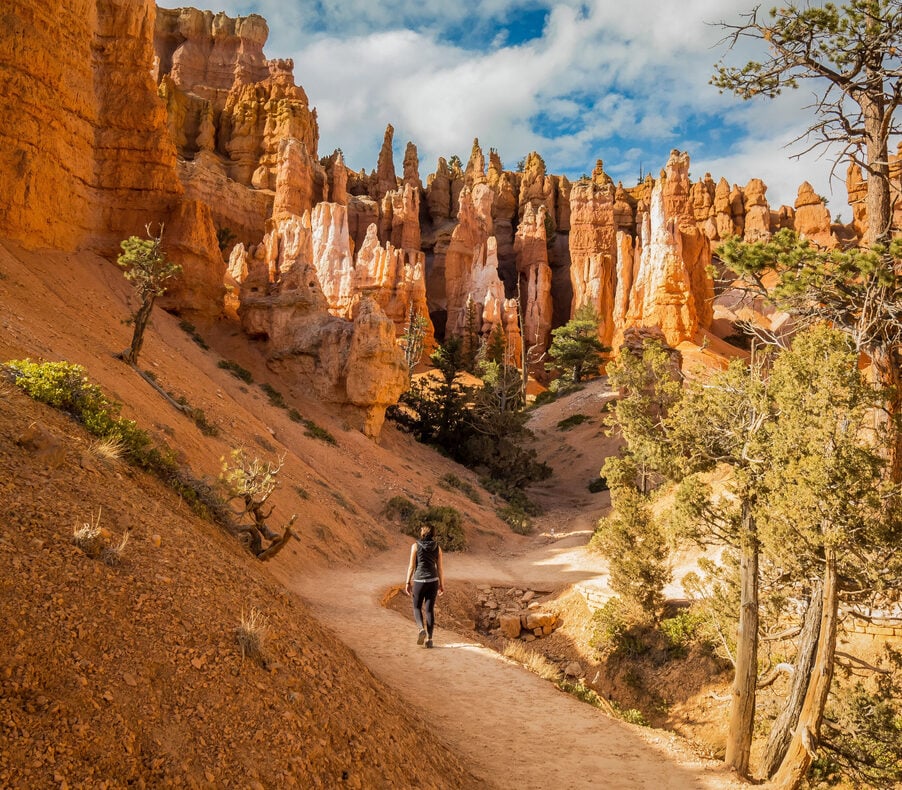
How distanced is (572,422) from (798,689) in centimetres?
3133

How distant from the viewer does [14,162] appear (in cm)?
1791

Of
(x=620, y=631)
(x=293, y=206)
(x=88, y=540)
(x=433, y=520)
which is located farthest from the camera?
(x=293, y=206)

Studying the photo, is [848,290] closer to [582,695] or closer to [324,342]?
[582,695]

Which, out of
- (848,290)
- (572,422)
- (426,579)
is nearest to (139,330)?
(426,579)

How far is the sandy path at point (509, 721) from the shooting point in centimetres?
641

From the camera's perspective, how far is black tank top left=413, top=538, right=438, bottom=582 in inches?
364

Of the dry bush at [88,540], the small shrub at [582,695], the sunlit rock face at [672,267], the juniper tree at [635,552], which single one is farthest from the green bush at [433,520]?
the sunlit rock face at [672,267]

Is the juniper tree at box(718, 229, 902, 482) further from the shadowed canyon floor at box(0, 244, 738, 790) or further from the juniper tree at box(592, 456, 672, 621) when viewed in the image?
the juniper tree at box(592, 456, 672, 621)

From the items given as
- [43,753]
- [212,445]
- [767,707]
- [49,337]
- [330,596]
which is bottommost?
[767,707]

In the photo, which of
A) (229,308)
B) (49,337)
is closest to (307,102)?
(229,308)

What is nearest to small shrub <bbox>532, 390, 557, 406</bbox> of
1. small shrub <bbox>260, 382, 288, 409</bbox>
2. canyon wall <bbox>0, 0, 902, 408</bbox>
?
canyon wall <bbox>0, 0, 902, 408</bbox>

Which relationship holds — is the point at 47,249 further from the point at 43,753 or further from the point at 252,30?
the point at 252,30

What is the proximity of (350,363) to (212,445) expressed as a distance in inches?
426

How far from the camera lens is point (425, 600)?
945cm
